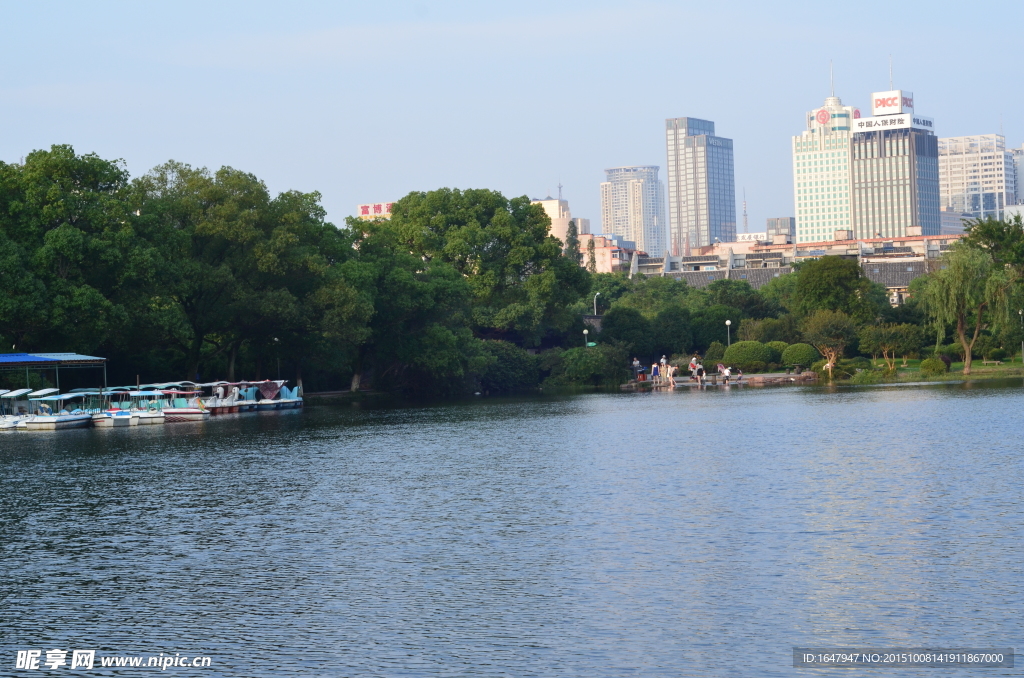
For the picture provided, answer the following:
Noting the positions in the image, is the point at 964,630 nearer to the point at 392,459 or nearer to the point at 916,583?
the point at 916,583

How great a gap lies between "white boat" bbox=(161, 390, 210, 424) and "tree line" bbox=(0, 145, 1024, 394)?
2.96m

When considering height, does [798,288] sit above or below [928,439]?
above

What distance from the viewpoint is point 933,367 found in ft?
229

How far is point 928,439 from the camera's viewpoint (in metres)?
31.9

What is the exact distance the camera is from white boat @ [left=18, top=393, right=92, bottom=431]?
159ft

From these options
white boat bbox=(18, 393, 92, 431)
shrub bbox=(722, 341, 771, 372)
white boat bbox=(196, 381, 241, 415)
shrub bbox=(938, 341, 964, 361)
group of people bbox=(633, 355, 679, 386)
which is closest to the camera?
white boat bbox=(18, 393, 92, 431)

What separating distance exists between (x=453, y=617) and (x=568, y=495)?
9.82 metres

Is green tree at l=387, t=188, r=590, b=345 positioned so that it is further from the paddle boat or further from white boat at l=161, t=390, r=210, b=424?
the paddle boat

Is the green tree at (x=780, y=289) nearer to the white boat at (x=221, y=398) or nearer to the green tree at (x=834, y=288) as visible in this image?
the green tree at (x=834, y=288)

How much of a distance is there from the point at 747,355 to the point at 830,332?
19.8ft

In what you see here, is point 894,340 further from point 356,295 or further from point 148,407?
point 148,407

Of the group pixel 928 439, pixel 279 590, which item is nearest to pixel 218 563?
pixel 279 590

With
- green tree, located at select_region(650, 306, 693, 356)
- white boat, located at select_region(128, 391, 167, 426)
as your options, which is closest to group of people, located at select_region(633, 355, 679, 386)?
green tree, located at select_region(650, 306, 693, 356)

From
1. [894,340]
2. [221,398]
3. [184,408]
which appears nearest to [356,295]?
[221,398]
